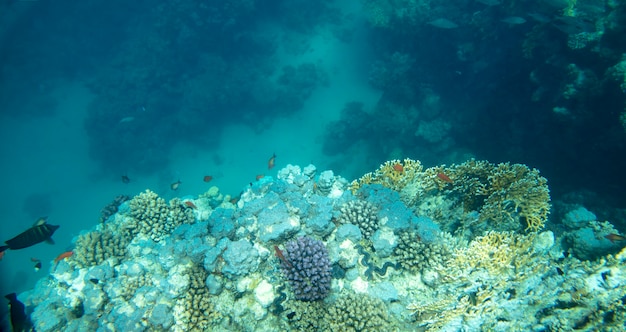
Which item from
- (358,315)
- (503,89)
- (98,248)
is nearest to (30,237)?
(98,248)

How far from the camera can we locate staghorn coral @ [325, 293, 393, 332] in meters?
3.75

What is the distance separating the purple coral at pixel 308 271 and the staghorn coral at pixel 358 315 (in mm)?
299

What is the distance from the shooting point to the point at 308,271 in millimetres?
4117

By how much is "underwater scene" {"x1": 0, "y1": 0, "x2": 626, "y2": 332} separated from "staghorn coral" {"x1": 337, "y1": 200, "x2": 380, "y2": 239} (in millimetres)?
43

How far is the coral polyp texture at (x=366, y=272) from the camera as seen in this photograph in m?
3.95

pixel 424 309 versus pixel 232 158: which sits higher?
pixel 232 158

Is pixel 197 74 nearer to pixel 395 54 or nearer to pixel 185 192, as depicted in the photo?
pixel 185 192

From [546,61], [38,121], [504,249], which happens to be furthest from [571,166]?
[38,121]

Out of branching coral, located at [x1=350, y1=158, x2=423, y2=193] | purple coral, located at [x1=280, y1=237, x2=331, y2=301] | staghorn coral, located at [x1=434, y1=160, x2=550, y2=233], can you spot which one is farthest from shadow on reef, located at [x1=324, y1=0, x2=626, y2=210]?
purple coral, located at [x1=280, y1=237, x2=331, y2=301]

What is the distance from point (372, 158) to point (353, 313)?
1646 centimetres

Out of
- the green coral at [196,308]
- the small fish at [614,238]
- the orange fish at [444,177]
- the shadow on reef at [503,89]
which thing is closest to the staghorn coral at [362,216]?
the orange fish at [444,177]

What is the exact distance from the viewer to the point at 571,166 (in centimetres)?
1131

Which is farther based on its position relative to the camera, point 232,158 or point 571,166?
point 232,158

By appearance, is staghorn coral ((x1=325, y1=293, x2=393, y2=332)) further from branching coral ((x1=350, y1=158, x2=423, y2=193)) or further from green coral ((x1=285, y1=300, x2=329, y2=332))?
branching coral ((x1=350, y1=158, x2=423, y2=193))
